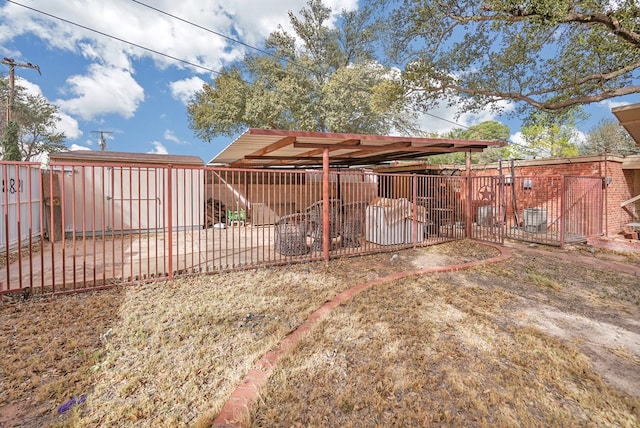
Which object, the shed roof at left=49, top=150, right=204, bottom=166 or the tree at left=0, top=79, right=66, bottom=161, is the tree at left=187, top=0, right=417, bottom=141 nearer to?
the shed roof at left=49, top=150, right=204, bottom=166

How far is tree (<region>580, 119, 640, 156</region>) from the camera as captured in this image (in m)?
23.1

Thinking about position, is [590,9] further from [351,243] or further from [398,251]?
[351,243]

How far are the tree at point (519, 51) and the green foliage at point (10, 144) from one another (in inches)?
724

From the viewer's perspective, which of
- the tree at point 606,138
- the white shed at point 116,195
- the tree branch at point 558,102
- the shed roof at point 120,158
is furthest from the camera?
the tree at point 606,138

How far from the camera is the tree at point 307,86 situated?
680 inches

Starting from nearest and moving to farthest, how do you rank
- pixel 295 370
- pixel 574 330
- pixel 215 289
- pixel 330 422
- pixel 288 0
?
pixel 330 422
pixel 295 370
pixel 574 330
pixel 215 289
pixel 288 0

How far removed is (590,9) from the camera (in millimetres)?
7230

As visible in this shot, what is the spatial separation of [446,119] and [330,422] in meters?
22.6

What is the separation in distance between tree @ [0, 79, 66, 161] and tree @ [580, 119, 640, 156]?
135 feet

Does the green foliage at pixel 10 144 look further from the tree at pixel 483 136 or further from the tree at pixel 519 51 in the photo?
the tree at pixel 483 136

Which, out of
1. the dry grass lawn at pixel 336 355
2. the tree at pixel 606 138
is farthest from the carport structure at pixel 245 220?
the tree at pixel 606 138

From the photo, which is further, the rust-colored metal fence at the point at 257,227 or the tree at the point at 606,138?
the tree at the point at 606,138

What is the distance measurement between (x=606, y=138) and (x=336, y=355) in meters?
32.8

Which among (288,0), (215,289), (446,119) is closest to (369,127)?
(446,119)
